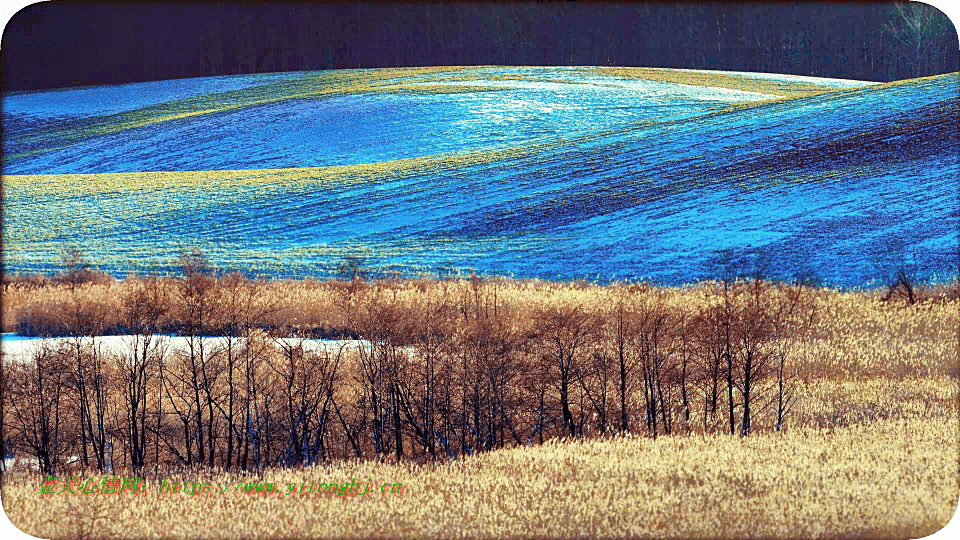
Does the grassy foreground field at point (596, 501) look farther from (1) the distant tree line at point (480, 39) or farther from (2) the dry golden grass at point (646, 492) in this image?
(1) the distant tree line at point (480, 39)

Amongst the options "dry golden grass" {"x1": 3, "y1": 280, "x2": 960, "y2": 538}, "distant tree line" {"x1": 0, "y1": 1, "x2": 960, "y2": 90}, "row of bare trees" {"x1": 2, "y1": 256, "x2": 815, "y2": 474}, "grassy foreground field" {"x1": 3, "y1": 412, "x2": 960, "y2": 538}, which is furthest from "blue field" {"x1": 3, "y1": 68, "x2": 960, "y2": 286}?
"grassy foreground field" {"x1": 3, "y1": 412, "x2": 960, "y2": 538}

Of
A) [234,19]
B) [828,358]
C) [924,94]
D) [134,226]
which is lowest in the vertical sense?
[828,358]

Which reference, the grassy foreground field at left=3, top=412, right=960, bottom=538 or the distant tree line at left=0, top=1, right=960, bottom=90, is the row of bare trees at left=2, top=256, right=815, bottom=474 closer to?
the grassy foreground field at left=3, top=412, right=960, bottom=538

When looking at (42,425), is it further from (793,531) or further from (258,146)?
(258,146)

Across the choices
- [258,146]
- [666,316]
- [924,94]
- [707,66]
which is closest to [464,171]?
[707,66]

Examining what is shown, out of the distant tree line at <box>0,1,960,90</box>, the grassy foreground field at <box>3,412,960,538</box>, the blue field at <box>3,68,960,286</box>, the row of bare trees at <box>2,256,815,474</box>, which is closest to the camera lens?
the grassy foreground field at <box>3,412,960,538</box>

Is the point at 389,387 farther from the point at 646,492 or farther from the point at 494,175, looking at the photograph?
the point at 494,175

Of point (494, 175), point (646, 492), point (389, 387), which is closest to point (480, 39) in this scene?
point (494, 175)
